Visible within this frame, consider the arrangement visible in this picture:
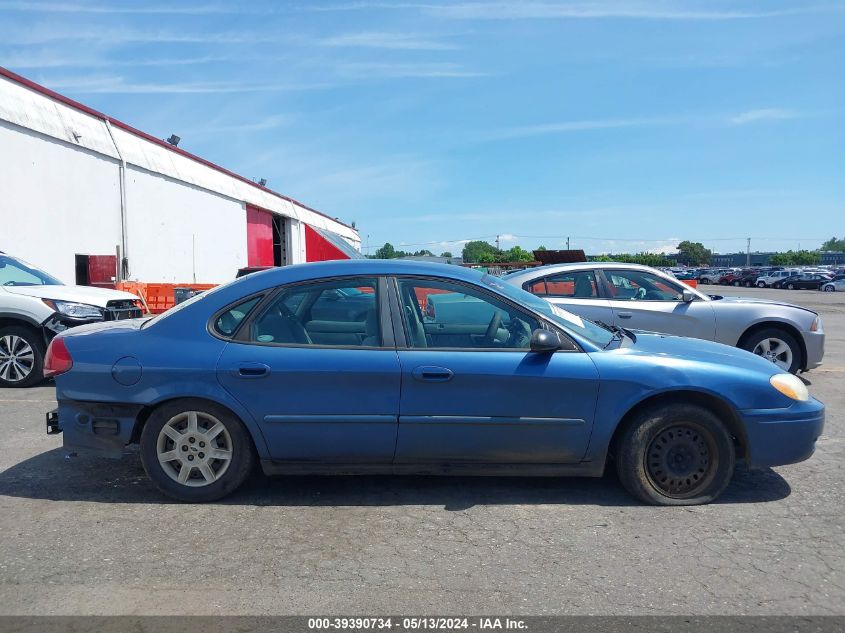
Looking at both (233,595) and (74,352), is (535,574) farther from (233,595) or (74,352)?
(74,352)

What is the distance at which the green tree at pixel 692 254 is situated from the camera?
15700cm

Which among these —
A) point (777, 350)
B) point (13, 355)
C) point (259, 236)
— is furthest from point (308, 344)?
point (259, 236)

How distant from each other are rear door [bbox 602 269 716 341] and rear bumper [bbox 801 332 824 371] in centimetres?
121

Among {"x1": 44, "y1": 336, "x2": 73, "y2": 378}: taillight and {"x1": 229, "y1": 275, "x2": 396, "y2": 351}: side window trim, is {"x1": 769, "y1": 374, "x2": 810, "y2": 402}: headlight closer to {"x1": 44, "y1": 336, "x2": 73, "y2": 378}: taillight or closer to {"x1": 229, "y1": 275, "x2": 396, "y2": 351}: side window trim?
{"x1": 229, "y1": 275, "x2": 396, "y2": 351}: side window trim

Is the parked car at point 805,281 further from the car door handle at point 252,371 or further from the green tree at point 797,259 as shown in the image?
the green tree at point 797,259

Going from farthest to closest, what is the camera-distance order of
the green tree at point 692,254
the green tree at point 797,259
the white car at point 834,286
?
1. the green tree at point 692,254
2. the green tree at point 797,259
3. the white car at point 834,286

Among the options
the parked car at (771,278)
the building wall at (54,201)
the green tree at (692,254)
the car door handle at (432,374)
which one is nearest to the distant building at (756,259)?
the green tree at (692,254)

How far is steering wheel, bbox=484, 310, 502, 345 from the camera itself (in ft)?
14.1

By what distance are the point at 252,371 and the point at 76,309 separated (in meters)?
5.29

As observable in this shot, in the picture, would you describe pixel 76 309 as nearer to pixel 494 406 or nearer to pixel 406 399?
pixel 406 399

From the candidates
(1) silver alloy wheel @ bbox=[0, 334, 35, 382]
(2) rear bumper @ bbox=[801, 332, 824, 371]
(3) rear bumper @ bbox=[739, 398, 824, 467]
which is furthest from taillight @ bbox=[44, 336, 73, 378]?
(2) rear bumper @ bbox=[801, 332, 824, 371]

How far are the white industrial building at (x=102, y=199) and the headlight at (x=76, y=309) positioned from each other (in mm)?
7843

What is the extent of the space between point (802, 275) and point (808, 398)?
186 ft

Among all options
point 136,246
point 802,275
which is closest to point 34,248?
point 136,246
